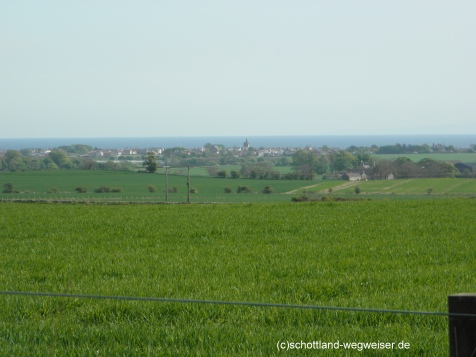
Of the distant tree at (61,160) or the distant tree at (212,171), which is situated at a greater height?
the distant tree at (61,160)

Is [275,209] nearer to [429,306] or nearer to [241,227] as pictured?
[241,227]

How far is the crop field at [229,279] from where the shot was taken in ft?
21.2

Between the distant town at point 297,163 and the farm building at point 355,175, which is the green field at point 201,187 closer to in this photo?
the farm building at point 355,175

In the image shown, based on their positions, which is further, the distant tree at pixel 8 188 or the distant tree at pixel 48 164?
the distant tree at pixel 48 164

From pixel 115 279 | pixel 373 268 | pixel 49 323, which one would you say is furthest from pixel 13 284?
pixel 373 268

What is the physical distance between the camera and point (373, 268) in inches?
426

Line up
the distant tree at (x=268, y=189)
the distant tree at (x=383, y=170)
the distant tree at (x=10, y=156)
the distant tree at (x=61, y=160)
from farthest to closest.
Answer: the distant tree at (x=61, y=160) → the distant tree at (x=10, y=156) → the distant tree at (x=383, y=170) → the distant tree at (x=268, y=189)

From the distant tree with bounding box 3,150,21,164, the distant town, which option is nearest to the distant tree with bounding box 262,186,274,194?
the distant town

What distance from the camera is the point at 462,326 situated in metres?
3.80

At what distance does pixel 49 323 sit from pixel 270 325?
2398mm

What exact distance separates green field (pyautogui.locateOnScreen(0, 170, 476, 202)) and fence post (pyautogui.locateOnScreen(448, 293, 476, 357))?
3373 cm

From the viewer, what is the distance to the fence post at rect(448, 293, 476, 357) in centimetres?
375

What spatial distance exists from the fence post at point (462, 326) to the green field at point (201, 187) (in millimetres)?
33727

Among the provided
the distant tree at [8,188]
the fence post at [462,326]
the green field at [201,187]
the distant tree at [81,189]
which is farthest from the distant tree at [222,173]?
the fence post at [462,326]
